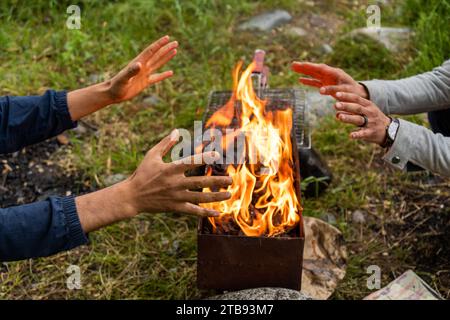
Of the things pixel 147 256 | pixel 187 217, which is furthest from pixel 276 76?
pixel 147 256

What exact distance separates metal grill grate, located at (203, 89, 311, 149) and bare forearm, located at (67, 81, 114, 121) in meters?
0.79

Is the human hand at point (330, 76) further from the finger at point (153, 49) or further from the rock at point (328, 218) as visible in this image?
the rock at point (328, 218)

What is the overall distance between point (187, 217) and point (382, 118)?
1622 millimetres

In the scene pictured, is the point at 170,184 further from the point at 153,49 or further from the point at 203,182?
the point at 153,49

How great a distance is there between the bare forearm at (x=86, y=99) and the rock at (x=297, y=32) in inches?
119

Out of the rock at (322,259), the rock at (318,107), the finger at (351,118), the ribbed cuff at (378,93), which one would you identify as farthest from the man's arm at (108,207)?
the rock at (318,107)

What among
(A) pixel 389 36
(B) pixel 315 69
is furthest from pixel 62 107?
(A) pixel 389 36

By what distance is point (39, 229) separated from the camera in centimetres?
223

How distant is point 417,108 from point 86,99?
79.7 inches

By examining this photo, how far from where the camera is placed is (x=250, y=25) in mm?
5637

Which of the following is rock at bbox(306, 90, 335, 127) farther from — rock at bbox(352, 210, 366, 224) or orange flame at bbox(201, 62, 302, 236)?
orange flame at bbox(201, 62, 302, 236)

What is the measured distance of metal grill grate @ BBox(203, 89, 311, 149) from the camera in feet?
11.9

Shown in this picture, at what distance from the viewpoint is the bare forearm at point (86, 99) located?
2982mm
